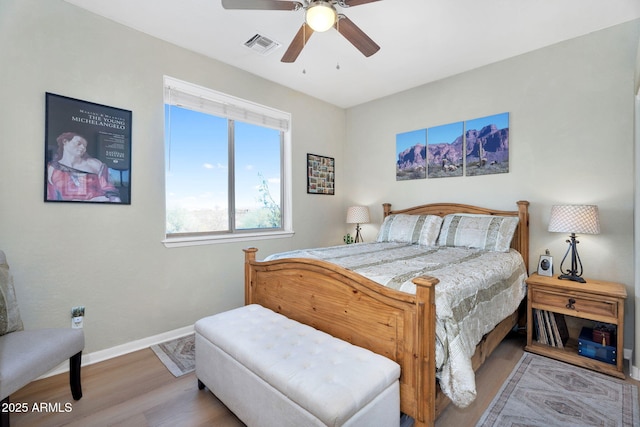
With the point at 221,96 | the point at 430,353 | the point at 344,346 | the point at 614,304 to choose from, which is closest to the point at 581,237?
the point at 614,304

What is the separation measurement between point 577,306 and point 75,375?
3566 millimetres

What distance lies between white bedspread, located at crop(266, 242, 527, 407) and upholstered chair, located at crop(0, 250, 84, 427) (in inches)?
62.0

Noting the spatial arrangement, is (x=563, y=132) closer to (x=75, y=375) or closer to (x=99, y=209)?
(x=99, y=209)

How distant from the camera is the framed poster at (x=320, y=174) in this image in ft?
13.4

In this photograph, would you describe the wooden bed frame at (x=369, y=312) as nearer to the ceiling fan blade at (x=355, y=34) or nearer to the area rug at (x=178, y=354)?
the area rug at (x=178, y=354)

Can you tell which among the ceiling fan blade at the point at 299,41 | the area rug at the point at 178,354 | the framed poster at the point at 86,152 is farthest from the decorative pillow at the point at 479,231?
the framed poster at the point at 86,152

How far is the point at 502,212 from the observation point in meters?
3.04

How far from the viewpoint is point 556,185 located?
2781 millimetres

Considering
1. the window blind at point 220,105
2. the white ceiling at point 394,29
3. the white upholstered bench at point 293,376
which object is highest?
the white ceiling at point 394,29

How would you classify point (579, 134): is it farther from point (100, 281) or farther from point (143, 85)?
point (100, 281)

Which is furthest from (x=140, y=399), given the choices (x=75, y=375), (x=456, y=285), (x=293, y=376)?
(x=456, y=285)

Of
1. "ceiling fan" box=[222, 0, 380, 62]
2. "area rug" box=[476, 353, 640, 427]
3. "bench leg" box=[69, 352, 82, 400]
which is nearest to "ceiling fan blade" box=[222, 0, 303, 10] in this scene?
"ceiling fan" box=[222, 0, 380, 62]

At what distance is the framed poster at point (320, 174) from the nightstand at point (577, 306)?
103 inches

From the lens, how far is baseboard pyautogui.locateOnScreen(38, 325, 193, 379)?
87.3 inches
